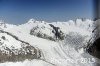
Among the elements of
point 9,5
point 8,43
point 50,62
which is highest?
point 9,5

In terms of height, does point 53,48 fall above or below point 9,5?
below

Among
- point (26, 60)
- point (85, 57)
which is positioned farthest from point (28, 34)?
point (85, 57)

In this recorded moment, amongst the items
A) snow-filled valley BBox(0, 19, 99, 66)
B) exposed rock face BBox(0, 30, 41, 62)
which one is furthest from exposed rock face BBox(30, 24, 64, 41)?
exposed rock face BBox(0, 30, 41, 62)

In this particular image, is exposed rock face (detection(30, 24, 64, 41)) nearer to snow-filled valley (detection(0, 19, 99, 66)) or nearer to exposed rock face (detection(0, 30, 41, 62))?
snow-filled valley (detection(0, 19, 99, 66))

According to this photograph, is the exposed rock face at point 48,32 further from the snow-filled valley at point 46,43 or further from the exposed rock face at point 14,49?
the exposed rock face at point 14,49

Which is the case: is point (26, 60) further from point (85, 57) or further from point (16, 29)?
point (85, 57)

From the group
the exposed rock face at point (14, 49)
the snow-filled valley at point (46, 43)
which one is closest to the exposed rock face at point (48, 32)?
the snow-filled valley at point (46, 43)

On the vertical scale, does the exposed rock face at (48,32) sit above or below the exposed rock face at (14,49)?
above
